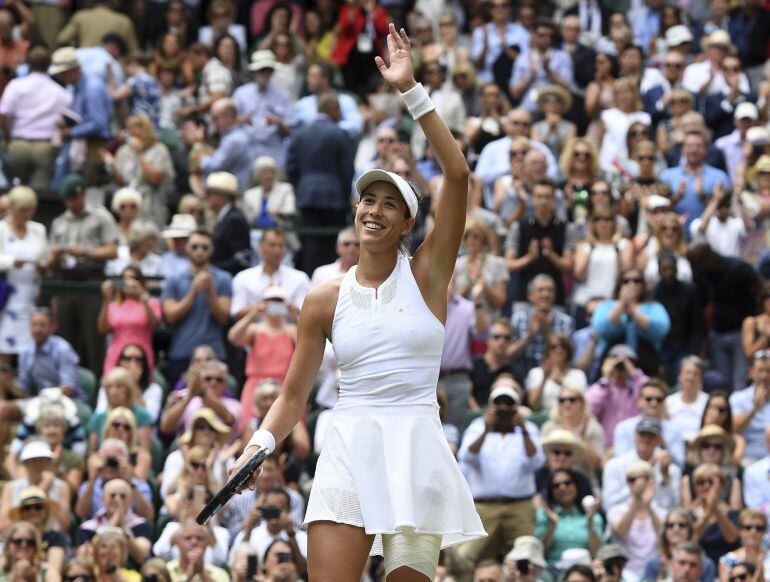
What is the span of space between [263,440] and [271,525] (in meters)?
5.26

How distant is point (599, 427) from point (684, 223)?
341cm

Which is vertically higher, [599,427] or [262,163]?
[262,163]

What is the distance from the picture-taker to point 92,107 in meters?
17.3

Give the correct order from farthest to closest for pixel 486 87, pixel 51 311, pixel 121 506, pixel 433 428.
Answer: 1. pixel 486 87
2. pixel 51 311
3. pixel 121 506
4. pixel 433 428

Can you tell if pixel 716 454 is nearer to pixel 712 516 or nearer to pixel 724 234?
pixel 712 516

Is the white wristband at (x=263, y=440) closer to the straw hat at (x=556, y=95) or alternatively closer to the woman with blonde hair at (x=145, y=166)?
the woman with blonde hair at (x=145, y=166)

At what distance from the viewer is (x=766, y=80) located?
715 inches

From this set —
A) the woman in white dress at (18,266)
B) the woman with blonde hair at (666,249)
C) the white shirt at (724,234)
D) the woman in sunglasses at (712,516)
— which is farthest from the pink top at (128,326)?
the white shirt at (724,234)

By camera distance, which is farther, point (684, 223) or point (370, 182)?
point (684, 223)

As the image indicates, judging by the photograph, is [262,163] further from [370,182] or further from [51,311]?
[370,182]

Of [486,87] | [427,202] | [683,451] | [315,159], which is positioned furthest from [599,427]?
[486,87]

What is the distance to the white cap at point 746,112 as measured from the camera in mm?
17094

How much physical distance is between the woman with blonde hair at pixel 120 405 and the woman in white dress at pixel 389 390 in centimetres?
660

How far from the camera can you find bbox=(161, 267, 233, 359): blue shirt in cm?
1434
